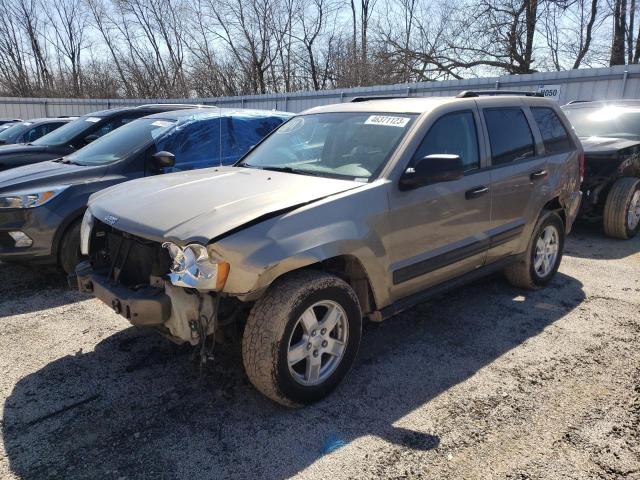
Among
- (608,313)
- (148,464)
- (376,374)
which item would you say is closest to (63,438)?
(148,464)

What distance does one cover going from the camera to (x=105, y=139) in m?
5.71

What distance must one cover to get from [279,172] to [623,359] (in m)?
2.80

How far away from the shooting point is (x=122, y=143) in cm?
548

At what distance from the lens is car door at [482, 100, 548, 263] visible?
158 inches

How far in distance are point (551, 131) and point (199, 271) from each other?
12.3 feet

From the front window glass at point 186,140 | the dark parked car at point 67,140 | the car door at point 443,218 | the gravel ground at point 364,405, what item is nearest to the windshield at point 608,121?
the gravel ground at point 364,405

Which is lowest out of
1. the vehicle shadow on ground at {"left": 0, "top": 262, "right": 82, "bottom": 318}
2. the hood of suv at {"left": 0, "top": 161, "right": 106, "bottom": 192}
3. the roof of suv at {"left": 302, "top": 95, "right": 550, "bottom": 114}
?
the vehicle shadow on ground at {"left": 0, "top": 262, "right": 82, "bottom": 318}

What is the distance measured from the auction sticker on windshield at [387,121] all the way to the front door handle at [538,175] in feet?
4.93

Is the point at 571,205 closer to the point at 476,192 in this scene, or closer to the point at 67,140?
the point at 476,192

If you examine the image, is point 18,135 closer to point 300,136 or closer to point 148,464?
point 300,136

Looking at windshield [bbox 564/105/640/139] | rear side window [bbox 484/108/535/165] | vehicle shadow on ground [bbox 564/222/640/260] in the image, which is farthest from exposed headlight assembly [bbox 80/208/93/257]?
windshield [bbox 564/105/640/139]

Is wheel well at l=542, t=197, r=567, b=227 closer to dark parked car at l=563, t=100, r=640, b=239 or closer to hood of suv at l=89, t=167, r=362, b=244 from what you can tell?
dark parked car at l=563, t=100, r=640, b=239

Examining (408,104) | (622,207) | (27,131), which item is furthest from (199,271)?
(27,131)

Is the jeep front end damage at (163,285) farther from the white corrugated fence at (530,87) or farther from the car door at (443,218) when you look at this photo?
the white corrugated fence at (530,87)
